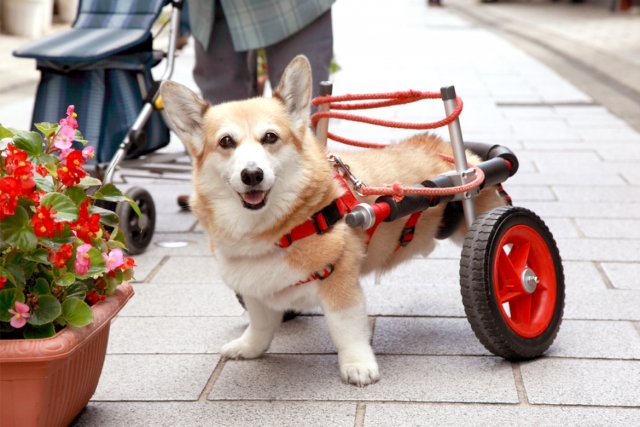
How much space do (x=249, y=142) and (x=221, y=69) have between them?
1950 millimetres

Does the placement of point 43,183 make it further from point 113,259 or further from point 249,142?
point 249,142

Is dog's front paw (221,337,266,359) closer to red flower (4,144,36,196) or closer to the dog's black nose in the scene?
the dog's black nose

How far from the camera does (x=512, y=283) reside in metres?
3.37

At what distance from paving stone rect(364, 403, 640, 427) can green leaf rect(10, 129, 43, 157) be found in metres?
1.23

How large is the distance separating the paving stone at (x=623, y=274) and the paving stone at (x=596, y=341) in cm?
49

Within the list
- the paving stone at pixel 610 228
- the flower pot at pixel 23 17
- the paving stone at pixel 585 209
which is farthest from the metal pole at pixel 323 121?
the flower pot at pixel 23 17

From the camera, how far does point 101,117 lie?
4805 mm

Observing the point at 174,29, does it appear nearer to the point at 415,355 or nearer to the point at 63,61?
the point at 63,61

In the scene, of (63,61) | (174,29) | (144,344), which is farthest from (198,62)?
(144,344)

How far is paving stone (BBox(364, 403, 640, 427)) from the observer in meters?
2.85

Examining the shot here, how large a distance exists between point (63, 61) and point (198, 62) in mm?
674

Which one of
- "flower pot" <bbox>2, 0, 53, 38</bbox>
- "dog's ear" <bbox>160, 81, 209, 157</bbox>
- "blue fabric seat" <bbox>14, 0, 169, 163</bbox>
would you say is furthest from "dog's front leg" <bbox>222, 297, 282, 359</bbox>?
"flower pot" <bbox>2, 0, 53, 38</bbox>

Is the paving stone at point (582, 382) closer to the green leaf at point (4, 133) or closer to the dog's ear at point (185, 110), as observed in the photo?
the dog's ear at point (185, 110)

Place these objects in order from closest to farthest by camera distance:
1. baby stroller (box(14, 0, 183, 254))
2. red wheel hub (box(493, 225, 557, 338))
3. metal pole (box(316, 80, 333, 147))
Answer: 1. red wheel hub (box(493, 225, 557, 338))
2. metal pole (box(316, 80, 333, 147))
3. baby stroller (box(14, 0, 183, 254))
